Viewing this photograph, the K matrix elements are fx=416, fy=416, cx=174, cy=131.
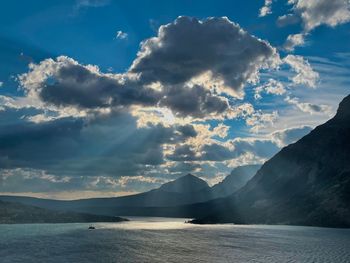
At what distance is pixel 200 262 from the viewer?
194 metres

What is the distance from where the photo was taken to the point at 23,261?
633 ft

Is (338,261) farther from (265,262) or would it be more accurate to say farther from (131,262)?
(131,262)

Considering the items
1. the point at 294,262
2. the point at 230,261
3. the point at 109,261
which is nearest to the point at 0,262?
the point at 109,261

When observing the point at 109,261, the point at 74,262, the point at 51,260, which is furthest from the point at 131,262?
the point at 51,260

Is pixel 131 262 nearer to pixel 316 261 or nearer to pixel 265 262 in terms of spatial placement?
pixel 265 262

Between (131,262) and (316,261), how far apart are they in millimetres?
86799

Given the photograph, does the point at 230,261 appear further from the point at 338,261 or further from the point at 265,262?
the point at 338,261

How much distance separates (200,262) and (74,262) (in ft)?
190

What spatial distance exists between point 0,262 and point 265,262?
121011 mm

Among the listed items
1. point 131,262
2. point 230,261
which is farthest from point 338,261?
point 131,262

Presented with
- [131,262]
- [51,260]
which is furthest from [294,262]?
[51,260]

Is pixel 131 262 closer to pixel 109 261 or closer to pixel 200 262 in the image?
pixel 109 261

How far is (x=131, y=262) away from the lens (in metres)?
195

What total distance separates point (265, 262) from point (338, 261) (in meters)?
34.5
